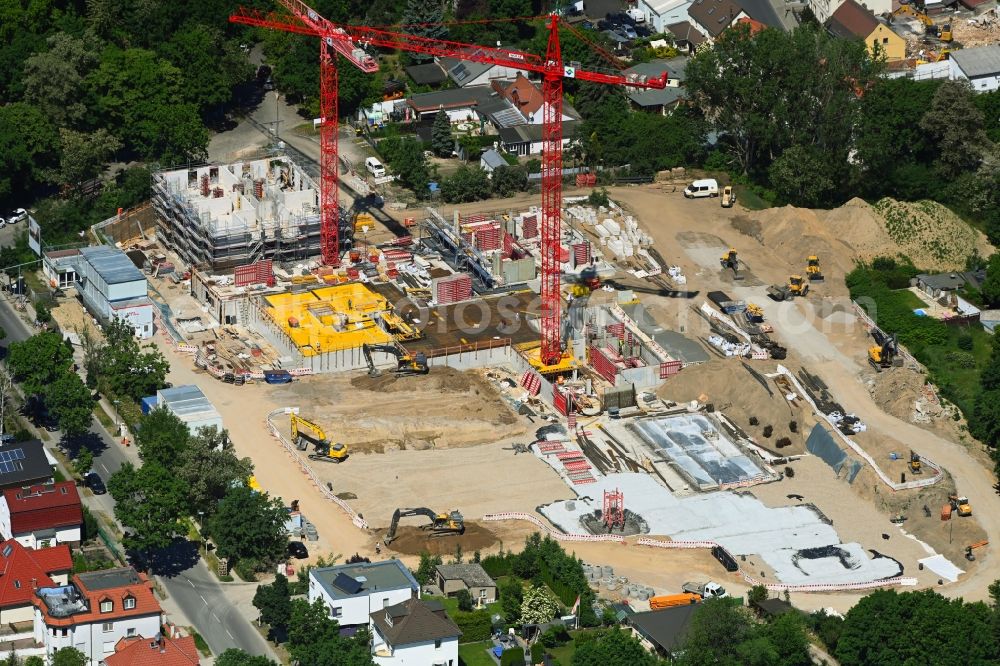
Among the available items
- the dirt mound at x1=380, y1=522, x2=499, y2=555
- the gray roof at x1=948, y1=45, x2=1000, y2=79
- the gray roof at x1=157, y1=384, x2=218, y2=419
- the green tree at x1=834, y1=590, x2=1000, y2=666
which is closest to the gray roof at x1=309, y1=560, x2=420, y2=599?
the dirt mound at x1=380, y1=522, x2=499, y2=555

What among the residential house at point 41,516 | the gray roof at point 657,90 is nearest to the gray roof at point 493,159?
the gray roof at point 657,90

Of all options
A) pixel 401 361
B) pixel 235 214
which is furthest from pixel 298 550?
pixel 235 214

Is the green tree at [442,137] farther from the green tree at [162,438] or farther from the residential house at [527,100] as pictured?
the green tree at [162,438]

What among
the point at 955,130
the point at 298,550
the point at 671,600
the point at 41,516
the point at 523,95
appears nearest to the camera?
the point at 671,600

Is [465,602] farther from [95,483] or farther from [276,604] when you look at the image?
[95,483]

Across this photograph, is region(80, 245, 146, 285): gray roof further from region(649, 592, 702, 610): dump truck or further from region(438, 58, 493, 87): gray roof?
region(649, 592, 702, 610): dump truck
